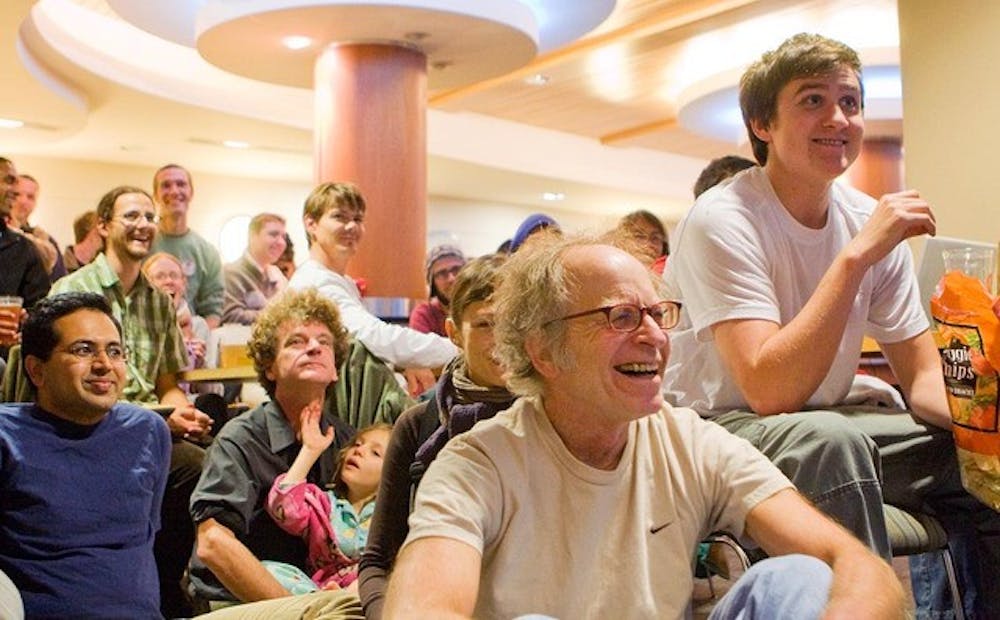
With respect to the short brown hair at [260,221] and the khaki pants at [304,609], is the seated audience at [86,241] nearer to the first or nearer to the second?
the short brown hair at [260,221]

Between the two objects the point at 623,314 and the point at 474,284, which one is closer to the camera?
the point at 623,314

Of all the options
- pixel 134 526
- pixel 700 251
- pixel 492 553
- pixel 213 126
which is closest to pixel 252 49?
pixel 213 126

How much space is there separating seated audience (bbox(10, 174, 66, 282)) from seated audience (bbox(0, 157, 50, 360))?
0.53 meters

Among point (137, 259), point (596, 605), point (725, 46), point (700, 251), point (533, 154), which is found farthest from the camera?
point (533, 154)

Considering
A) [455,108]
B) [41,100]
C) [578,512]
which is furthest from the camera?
[455,108]

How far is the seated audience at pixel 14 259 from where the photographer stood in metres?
4.75

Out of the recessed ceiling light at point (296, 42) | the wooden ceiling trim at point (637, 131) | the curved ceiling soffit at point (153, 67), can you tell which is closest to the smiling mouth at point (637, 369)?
the recessed ceiling light at point (296, 42)

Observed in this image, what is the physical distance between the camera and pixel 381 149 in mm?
7277

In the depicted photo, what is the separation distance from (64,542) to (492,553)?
4.46 feet

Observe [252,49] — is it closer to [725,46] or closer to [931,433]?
[725,46]

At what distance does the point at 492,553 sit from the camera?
69.5 inches

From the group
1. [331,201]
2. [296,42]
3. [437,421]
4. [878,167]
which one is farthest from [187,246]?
[878,167]

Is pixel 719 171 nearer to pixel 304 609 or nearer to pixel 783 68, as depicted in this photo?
pixel 783 68

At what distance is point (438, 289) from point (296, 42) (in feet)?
8.91
